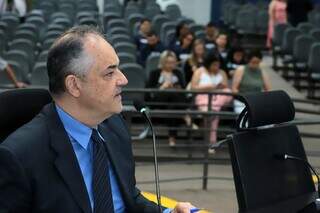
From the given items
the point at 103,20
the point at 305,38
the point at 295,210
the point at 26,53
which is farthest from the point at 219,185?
the point at 103,20

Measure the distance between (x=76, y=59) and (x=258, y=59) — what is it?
220 inches

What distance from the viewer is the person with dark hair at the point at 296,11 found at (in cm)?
1370

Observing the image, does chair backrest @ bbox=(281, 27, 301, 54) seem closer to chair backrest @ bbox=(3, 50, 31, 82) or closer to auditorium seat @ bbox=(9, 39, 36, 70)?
auditorium seat @ bbox=(9, 39, 36, 70)

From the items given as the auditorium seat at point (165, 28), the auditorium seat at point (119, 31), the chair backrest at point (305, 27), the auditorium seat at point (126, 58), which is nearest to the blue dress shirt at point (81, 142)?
the auditorium seat at point (126, 58)

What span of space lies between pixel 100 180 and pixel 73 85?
14.6 inches

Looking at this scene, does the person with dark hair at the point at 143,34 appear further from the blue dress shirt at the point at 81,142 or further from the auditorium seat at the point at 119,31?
the blue dress shirt at the point at 81,142

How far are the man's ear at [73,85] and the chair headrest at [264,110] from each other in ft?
2.96

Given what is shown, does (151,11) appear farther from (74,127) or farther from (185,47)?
(74,127)

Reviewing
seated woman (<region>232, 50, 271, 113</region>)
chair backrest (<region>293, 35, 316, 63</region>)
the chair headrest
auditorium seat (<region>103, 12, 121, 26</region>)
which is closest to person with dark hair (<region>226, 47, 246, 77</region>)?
seated woman (<region>232, 50, 271, 113</region>)

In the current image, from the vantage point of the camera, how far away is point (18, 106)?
260 centimetres

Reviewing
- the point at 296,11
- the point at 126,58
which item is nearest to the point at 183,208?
the point at 126,58

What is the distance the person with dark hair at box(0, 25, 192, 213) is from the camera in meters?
2.22

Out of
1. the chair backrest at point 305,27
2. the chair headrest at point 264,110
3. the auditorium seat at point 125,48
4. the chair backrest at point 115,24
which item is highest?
the chair headrest at point 264,110

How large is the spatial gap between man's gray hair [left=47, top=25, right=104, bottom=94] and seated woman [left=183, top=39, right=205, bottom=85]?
225 inches
